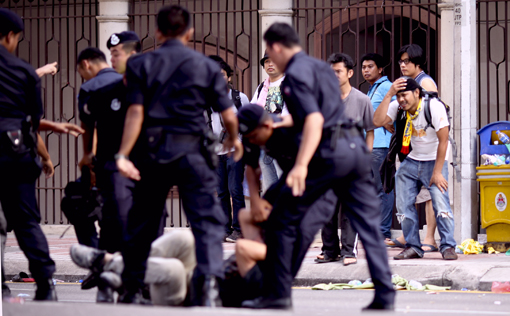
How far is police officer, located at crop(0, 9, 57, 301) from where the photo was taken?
19.4 ft

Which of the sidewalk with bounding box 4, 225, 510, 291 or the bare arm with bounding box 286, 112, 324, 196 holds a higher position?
the bare arm with bounding box 286, 112, 324, 196

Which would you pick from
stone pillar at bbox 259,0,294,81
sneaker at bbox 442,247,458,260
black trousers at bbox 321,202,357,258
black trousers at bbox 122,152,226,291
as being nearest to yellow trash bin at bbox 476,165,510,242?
sneaker at bbox 442,247,458,260

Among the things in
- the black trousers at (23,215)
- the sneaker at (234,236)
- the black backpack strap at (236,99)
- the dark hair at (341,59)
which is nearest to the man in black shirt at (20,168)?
the black trousers at (23,215)

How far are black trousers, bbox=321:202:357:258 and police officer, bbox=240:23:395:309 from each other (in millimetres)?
3117

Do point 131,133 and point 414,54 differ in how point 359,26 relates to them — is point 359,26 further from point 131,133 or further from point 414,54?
point 131,133

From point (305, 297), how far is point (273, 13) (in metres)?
4.99

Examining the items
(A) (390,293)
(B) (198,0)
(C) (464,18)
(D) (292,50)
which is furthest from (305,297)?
(B) (198,0)

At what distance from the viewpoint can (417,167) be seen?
8812 mm

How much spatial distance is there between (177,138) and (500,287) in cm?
379

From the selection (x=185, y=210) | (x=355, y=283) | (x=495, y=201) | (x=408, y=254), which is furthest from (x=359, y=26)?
(x=185, y=210)

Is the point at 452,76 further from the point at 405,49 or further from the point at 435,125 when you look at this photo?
the point at 435,125

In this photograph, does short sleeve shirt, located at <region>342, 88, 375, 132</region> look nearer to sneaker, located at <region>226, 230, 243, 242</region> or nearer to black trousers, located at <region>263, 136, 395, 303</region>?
sneaker, located at <region>226, 230, 243, 242</region>

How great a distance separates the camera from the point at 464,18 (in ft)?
32.9

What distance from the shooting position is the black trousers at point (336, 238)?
847 cm
